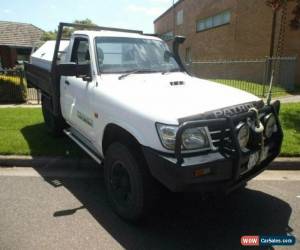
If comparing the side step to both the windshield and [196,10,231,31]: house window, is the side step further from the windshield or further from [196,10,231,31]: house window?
[196,10,231,31]: house window

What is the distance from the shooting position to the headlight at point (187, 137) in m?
3.20

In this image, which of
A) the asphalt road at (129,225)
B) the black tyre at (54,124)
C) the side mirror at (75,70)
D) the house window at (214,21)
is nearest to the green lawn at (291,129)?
the asphalt road at (129,225)

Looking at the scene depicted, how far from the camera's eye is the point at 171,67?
5176 millimetres

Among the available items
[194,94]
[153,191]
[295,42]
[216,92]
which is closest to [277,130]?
[216,92]

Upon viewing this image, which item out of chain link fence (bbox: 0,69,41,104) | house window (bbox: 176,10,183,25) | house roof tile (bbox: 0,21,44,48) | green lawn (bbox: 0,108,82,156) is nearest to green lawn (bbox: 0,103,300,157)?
green lawn (bbox: 0,108,82,156)

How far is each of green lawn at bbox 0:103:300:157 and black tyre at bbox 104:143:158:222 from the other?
199 centimetres

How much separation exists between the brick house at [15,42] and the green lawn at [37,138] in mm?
23110

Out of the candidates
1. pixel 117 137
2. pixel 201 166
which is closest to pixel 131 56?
pixel 117 137

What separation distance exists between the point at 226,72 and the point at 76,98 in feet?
56.7

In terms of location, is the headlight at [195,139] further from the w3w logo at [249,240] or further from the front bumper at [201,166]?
the w3w logo at [249,240]

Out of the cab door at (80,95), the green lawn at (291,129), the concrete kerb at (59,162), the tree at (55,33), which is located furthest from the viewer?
the tree at (55,33)

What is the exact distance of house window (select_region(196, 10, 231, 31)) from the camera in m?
23.7

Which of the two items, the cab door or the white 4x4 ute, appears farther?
the cab door

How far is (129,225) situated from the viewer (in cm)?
383
